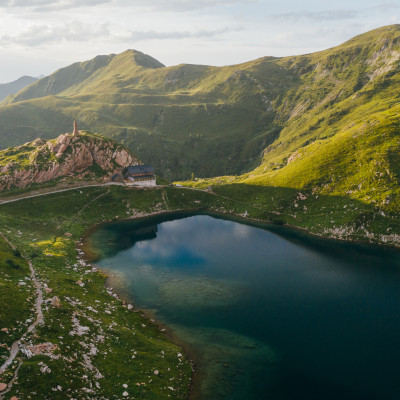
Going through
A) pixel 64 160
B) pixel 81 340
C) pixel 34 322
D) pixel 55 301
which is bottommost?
A: pixel 81 340

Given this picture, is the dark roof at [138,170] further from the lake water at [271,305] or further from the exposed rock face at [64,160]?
the lake water at [271,305]

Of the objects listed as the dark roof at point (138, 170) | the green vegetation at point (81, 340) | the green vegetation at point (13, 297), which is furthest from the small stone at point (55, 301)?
the dark roof at point (138, 170)

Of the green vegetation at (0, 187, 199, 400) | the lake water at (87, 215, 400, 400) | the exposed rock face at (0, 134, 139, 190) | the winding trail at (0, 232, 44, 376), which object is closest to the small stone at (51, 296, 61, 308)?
the green vegetation at (0, 187, 199, 400)

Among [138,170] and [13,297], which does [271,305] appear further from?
[138,170]

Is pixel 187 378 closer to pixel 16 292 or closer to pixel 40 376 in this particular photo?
pixel 40 376

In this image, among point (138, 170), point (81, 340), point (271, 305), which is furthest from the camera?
point (138, 170)

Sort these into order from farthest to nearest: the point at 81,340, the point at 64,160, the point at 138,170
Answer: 1. the point at 138,170
2. the point at 64,160
3. the point at 81,340

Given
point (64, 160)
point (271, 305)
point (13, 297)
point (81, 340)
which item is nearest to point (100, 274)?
point (13, 297)
